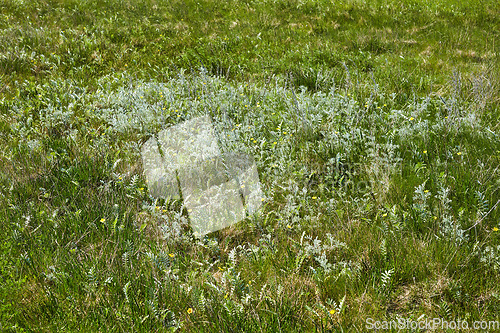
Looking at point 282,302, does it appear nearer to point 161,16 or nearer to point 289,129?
point 289,129

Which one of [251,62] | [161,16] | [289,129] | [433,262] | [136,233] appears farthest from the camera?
[161,16]

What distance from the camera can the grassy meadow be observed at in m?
2.38

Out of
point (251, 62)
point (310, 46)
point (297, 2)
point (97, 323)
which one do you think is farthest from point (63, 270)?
point (297, 2)

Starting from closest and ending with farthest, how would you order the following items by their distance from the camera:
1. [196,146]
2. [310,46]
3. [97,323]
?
[97,323]
[196,146]
[310,46]

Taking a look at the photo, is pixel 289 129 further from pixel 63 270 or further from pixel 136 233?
pixel 63 270

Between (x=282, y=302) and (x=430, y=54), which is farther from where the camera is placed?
(x=430, y=54)

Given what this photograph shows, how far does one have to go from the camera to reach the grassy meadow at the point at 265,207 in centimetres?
238

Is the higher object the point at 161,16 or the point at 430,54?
the point at 161,16

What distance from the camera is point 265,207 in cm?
340

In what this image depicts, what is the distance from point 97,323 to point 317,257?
1517 millimetres

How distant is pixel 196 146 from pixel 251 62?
3.35 meters

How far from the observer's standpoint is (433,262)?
8.44 ft

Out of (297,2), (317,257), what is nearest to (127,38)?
(297,2)

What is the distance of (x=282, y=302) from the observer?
2.35 meters
